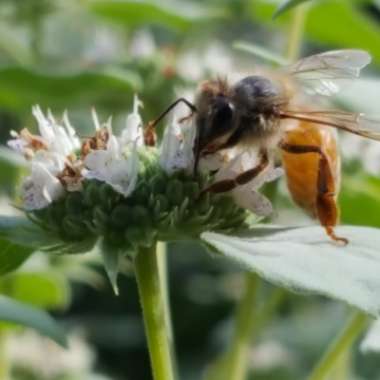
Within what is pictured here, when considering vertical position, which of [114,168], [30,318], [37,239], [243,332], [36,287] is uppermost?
[114,168]

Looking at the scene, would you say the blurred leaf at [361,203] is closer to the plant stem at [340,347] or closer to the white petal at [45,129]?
the plant stem at [340,347]

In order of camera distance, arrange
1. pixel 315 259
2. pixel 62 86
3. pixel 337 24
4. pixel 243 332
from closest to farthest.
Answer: pixel 315 259 < pixel 243 332 < pixel 62 86 < pixel 337 24

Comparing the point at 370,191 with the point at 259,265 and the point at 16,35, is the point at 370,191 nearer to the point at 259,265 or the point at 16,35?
the point at 259,265

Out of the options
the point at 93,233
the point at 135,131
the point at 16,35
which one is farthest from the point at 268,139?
the point at 16,35

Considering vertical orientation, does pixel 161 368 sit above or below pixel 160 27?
above

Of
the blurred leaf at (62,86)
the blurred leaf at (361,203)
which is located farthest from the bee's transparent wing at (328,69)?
the blurred leaf at (62,86)

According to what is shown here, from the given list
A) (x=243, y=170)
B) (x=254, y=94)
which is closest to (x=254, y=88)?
(x=254, y=94)

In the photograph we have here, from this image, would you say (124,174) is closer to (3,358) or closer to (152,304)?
(152,304)
